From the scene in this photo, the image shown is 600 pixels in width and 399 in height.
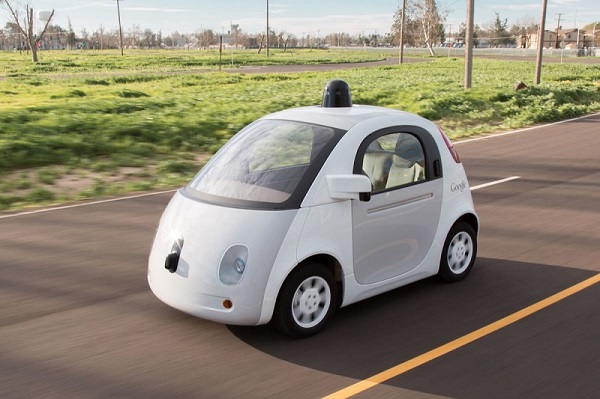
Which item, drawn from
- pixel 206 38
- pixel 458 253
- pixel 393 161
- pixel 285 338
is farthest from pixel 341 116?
pixel 206 38

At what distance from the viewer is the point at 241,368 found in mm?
4523

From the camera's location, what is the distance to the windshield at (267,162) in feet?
16.6

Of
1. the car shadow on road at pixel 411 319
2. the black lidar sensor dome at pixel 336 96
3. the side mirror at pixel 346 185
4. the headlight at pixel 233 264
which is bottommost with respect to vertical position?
the car shadow on road at pixel 411 319

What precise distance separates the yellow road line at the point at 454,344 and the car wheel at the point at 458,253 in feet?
2.42

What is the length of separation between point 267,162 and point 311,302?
3.88 feet

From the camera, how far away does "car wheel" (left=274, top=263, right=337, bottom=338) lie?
477cm

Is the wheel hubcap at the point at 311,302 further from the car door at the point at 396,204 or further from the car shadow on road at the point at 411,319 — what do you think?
the car door at the point at 396,204

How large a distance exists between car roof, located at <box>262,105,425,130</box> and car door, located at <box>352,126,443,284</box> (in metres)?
0.13

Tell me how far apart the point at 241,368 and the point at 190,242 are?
3.06 feet

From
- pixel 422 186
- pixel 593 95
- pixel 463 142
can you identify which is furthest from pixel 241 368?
pixel 593 95

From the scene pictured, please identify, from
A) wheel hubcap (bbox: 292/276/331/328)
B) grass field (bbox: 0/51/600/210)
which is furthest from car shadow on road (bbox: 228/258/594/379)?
grass field (bbox: 0/51/600/210)

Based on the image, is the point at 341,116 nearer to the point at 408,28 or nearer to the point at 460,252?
the point at 460,252

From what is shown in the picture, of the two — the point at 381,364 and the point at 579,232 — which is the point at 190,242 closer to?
the point at 381,364

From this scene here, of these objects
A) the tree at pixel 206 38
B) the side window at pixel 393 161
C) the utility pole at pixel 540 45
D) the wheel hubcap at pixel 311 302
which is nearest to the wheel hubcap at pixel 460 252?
the side window at pixel 393 161
